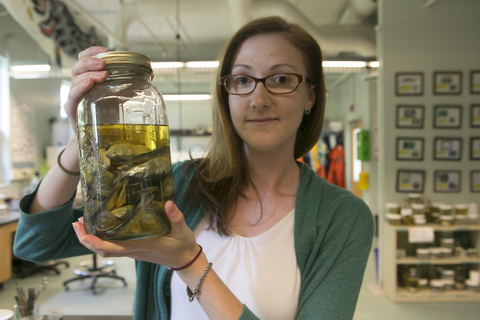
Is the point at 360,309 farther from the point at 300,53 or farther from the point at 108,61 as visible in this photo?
the point at 108,61

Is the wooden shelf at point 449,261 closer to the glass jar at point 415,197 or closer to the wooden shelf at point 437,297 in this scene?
the wooden shelf at point 437,297

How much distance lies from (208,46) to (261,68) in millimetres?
7106

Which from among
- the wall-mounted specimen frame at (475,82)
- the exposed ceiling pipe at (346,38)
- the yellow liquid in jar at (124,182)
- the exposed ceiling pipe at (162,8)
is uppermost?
the exposed ceiling pipe at (162,8)

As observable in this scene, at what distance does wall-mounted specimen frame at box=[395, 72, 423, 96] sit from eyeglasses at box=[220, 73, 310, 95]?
3.27 meters

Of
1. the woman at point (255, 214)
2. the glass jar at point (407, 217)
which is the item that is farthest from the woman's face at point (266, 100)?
the glass jar at point (407, 217)

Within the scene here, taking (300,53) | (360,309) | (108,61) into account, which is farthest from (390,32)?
(108,61)

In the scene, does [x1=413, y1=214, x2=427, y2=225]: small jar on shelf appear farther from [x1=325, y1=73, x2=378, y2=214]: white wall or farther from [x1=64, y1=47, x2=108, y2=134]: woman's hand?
[x1=64, y1=47, x2=108, y2=134]: woman's hand

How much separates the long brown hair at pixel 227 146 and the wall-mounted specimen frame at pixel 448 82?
3310 mm

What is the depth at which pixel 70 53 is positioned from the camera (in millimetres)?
4184

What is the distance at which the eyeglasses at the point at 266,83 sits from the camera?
0.92 m

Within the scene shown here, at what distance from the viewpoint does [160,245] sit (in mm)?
625

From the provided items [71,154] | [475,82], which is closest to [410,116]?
[475,82]

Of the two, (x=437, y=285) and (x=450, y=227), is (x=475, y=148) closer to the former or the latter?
(x=450, y=227)

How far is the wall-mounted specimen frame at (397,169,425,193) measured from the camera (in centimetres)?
378
